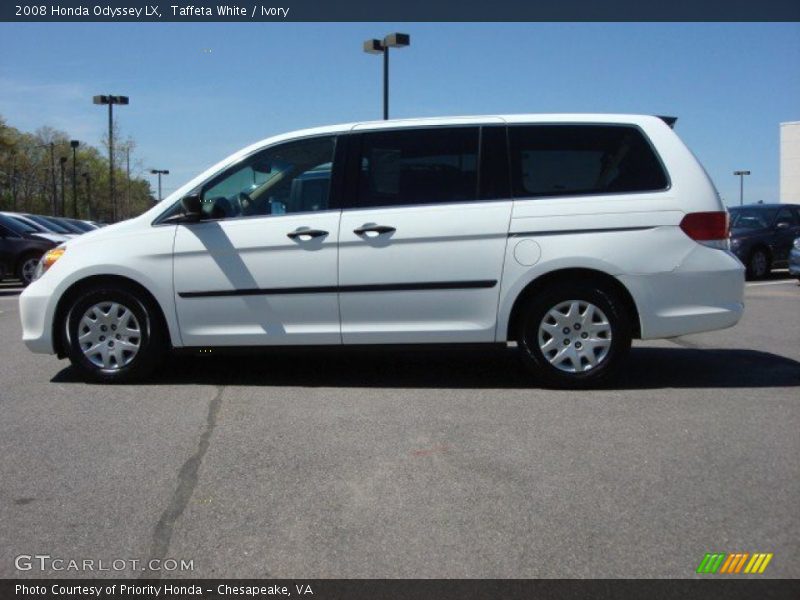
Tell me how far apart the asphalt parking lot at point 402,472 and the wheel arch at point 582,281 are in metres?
0.53

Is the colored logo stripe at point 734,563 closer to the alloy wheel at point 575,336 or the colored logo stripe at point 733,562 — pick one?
the colored logo stripe at point 733,562

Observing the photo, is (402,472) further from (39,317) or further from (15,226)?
(15,226)

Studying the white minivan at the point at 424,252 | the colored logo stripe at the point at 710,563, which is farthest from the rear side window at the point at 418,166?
the colored logo stripe at the point at 710,563

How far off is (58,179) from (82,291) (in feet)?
227

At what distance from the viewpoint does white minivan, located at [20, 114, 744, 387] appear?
612 centimetres

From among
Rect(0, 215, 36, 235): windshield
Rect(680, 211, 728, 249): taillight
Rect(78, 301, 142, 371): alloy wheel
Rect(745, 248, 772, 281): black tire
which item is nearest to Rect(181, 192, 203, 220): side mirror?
Rect(78, 301, 142, 371): alloy wheel

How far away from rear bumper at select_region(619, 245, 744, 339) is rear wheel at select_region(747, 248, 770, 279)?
1233 cm

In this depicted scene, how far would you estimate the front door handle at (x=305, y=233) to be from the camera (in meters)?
6.27

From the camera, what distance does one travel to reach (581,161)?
6262 millimetres
